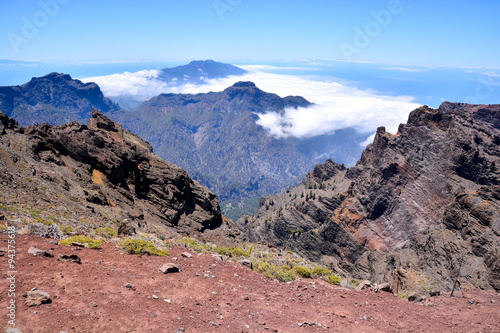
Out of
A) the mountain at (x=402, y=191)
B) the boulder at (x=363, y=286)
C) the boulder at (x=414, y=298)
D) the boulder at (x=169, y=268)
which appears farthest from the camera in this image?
the mountain at (x=402, y=191)

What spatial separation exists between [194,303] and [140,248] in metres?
6.37

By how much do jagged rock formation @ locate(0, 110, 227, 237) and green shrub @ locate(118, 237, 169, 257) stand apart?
3162 millimetres

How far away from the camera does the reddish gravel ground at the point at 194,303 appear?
31.9 feet

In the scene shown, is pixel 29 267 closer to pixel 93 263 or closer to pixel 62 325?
pixel 93 263

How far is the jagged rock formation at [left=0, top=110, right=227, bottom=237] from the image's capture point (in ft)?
72.4

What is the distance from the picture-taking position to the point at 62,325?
872 centimetres

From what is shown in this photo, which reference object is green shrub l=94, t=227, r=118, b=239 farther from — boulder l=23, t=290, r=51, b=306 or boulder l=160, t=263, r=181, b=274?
boulder l=23, t=290, r=51, b=306

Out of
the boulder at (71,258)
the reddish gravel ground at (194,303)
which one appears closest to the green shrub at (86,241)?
the reddish gravel ground at (194,303)

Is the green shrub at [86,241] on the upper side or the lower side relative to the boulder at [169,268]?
upper

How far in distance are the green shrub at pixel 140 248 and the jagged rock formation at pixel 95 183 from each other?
3162 mm

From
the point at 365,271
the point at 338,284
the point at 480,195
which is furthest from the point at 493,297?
the point at 365,271

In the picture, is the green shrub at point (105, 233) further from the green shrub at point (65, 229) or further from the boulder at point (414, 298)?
the boulder at point (414, 298)

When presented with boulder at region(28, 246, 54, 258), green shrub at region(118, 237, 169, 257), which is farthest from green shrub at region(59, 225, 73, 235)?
boulder at region(28, 246, 54, 258)

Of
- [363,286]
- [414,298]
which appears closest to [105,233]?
[363,286]
